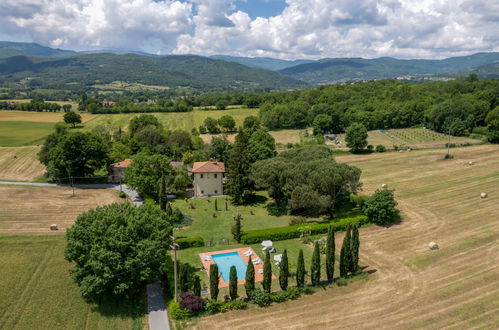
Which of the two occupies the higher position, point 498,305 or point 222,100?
point 222,100

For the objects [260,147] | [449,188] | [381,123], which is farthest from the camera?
[381,123]

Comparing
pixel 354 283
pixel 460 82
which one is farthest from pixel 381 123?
pixel 354 283

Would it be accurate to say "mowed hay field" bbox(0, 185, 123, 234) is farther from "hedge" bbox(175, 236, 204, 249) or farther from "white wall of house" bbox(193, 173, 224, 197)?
"hedge" bbox(175, 236, 204, 249)

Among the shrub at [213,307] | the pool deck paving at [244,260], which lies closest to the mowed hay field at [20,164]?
the pool deck paving at [244,260]

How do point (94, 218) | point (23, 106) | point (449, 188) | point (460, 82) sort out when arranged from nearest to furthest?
point (94, 218) → point (449, 188) → point (460, 82) → point (23, 106)

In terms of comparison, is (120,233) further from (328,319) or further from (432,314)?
(432,314)

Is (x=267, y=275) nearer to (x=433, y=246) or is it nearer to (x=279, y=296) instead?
(x=279, y=296)
